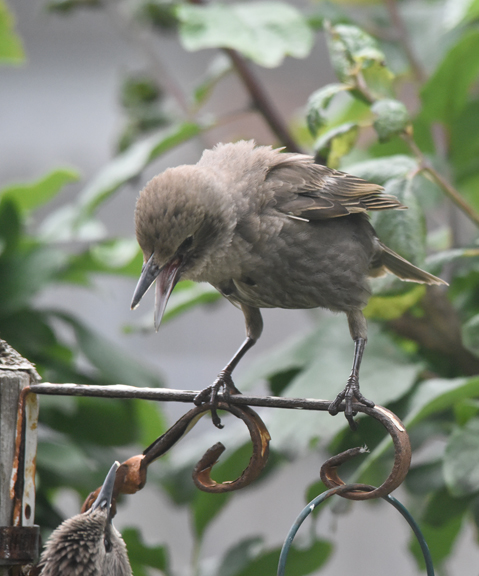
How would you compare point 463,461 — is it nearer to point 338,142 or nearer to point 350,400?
point 350,400

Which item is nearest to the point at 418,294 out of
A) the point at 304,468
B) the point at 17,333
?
the point at 17,333

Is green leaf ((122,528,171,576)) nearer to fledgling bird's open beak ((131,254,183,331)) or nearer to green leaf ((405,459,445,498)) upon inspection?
green leaf ((405,459,445,498))

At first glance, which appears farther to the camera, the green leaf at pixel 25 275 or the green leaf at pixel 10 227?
the green leaf at pixel 10 227

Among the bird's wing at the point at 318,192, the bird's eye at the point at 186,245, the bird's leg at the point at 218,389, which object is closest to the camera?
the bird's leg at the point at 218,389

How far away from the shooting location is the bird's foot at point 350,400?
1.08 meters

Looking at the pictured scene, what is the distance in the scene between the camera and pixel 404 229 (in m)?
1.52

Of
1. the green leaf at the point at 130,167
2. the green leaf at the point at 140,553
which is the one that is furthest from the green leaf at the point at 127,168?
the green leaf at the point at 140,553

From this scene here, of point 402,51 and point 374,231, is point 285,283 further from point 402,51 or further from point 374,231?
point 402,51

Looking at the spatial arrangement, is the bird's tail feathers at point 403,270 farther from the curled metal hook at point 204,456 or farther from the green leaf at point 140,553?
the green leaf at point 140,553

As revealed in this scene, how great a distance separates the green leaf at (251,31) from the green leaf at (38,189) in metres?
0.63

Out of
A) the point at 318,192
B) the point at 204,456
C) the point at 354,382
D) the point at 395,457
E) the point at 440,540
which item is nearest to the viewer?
Result: the point at 395,457

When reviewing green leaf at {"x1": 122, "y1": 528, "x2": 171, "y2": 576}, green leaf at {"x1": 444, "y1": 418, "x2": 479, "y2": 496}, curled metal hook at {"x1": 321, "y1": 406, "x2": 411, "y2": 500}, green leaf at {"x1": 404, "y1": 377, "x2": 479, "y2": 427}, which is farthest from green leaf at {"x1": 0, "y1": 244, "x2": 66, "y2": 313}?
curled metal hook at {"x1": 321, "y1": 406, "x2": 411, "y2": 500}

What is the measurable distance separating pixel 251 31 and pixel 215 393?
126 cm

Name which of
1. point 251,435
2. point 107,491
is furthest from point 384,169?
point 107,491
